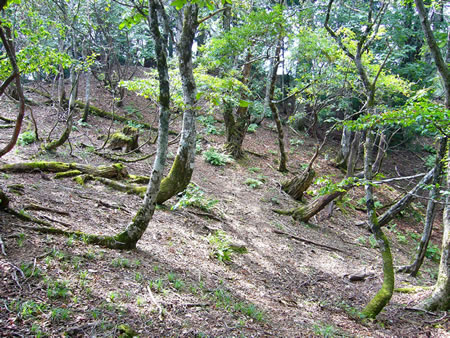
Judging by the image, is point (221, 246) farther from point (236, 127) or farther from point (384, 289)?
point (236, 127)

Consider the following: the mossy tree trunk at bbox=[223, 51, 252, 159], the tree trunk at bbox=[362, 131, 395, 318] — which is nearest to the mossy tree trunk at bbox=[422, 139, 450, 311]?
the tree trunk at bbox=[362, 131, 395, 318]

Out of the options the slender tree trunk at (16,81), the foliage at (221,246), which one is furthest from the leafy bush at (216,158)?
the slender tree trunk at (16,81)

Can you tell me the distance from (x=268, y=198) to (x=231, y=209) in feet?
8.08

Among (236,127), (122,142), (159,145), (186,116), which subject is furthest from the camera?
(236,127)

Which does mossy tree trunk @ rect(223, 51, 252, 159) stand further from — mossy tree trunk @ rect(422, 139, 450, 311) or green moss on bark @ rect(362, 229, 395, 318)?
mossy tree trunk @ rect(422, 139, 450, 311)

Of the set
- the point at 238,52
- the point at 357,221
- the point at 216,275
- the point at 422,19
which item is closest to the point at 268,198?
the point at 357,221

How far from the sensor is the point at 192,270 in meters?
5.25

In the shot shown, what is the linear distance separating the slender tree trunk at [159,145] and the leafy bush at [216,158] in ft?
28.2

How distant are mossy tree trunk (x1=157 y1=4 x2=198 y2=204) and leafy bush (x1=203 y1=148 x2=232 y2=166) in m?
6.00

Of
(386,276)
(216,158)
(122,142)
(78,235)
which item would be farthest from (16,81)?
(216,158)

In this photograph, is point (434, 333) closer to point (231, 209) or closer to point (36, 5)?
point (231, 209)

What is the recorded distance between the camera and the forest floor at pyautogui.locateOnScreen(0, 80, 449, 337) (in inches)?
128

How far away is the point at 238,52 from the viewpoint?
400 inches

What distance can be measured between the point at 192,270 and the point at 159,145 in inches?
91.1
